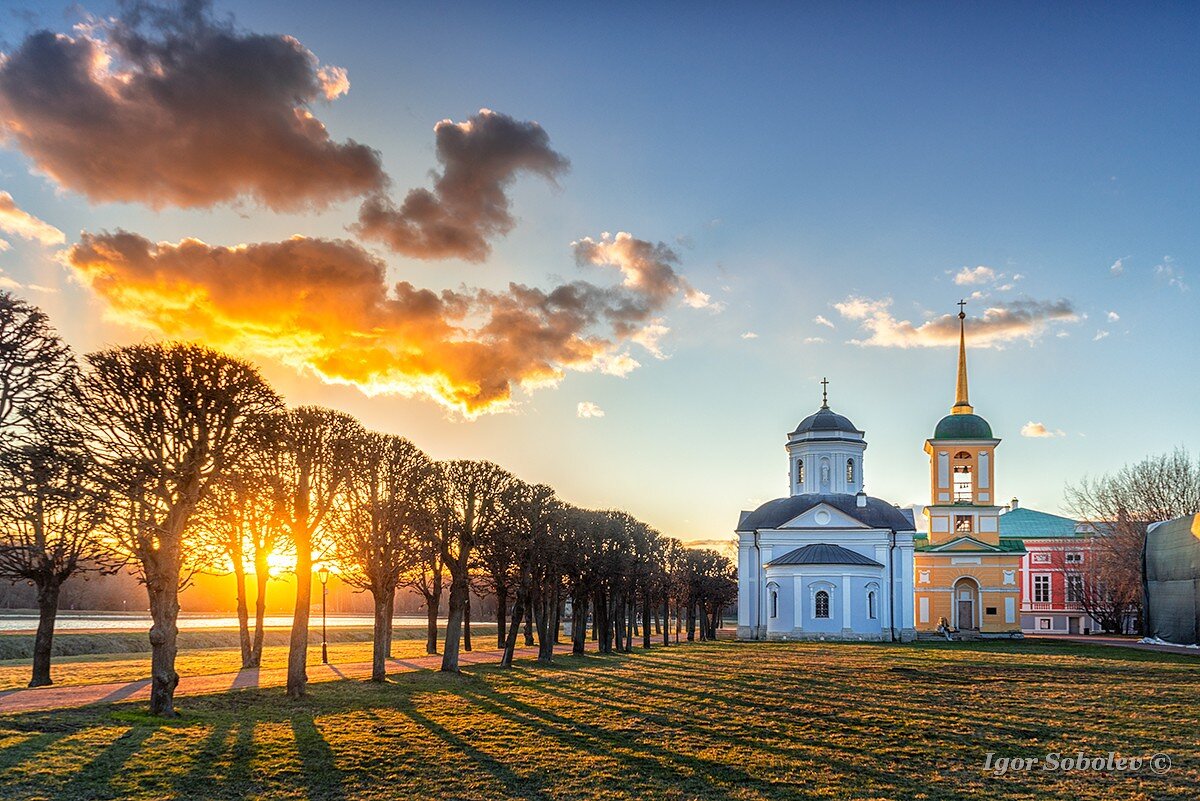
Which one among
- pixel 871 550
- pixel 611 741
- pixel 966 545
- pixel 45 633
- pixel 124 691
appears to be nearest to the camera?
pixel 611 741

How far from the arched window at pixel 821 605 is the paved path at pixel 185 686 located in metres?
32.3

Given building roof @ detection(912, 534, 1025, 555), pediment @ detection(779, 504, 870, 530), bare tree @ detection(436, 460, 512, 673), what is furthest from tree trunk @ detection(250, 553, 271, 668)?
building roof @ detection(912, 534, 1025, 555)

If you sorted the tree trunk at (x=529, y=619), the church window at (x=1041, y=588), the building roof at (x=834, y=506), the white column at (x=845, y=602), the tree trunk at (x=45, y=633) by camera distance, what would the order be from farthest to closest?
the church window at (x=1041, y=588) < the building roof at (x=834, y=506) < the white column at (x=845, y=602) < the tree trunk at (x=529, y=619) < the tree trunk at (x=45, y=633)

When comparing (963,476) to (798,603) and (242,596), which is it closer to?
(798,603)

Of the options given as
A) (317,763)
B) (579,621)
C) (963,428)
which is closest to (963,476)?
(963,428)

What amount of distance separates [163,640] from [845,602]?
166ft

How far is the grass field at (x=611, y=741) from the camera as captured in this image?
1218 cm

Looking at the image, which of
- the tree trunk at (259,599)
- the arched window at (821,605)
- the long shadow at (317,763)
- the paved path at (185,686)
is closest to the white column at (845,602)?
the arched window at (821,605)

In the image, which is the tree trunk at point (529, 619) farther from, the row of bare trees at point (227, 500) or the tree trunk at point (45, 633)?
the tree trunk at point (45, 633)

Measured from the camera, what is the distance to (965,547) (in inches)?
2707

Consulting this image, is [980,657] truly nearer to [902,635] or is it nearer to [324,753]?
[902,635]

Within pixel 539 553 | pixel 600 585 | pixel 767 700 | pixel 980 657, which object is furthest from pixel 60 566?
pixel 980 657

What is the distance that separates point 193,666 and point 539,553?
41.8 feet

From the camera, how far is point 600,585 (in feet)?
136
